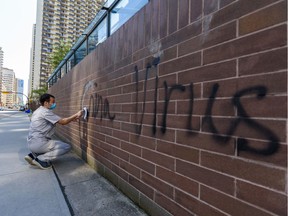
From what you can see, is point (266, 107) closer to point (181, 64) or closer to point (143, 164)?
point (181, 64)

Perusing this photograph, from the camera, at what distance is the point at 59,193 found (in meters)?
2.87

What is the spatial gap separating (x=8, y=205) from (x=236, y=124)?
2779mm

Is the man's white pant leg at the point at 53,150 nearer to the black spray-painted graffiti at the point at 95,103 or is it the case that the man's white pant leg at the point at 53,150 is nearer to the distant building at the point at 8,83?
the black spray-painted graffiti at the point at 95,103

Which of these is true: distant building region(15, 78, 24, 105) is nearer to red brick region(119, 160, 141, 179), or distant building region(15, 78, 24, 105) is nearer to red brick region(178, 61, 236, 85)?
red brick region(119, 160, 141, 179)

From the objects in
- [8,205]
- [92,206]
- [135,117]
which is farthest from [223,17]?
[8,205]

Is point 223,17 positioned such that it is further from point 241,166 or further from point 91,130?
point 91,130

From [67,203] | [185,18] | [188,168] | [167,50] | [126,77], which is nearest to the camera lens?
[188,168]

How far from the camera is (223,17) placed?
1550 mm

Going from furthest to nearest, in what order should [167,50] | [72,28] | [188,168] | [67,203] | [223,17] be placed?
[72,28], [67,203], [167,50], [188,168], [223,17]

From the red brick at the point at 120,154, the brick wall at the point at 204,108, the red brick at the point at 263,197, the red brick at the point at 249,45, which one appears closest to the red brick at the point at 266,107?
the brick wall at the point at 204,108

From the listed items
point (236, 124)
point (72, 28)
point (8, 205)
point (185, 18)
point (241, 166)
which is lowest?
point (8, 205)

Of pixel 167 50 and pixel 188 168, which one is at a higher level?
pixel 167 50

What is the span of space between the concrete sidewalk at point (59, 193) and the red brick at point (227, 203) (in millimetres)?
1045

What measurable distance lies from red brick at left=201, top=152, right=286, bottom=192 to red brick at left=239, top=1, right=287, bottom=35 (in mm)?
869
